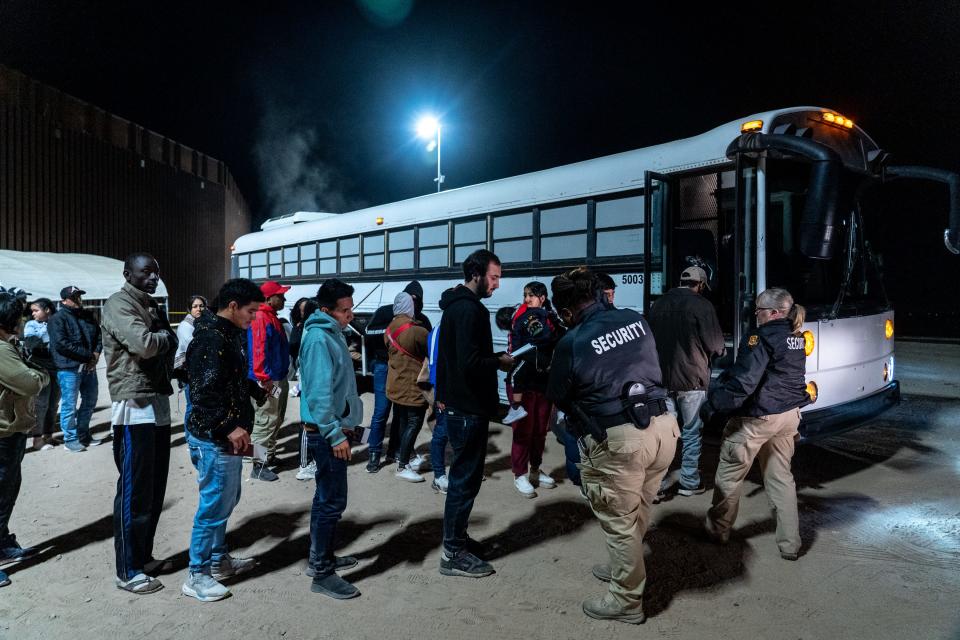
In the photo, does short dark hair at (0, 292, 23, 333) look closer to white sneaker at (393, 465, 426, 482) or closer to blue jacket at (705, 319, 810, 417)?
white sneaker at (393, 465, 426, 482)

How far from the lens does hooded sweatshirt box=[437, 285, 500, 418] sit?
377 cm

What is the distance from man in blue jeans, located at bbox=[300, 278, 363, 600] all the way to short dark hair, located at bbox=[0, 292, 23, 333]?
1992 millimetres

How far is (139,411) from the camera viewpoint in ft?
11.8

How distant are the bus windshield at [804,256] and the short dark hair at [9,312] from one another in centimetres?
574

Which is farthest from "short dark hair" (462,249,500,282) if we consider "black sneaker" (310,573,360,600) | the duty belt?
"black sneaker" (310,573,360,600)

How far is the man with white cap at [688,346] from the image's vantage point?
489cm

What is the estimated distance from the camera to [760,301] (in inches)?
156

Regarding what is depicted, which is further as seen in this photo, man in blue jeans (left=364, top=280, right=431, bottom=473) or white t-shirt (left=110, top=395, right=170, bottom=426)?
man in blue jeans (left=364, top=280, right=431, bottom=473)

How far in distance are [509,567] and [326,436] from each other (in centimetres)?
151

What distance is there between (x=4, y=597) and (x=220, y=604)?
4.30 feet

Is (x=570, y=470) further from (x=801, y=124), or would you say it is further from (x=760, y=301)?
(x=801, y=124)

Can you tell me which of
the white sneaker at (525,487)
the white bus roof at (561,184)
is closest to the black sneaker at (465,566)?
the white sneaker at (525,487)

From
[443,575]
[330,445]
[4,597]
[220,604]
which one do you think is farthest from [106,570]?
[443,575]

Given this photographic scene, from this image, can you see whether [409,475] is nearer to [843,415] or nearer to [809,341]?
[809,341]
